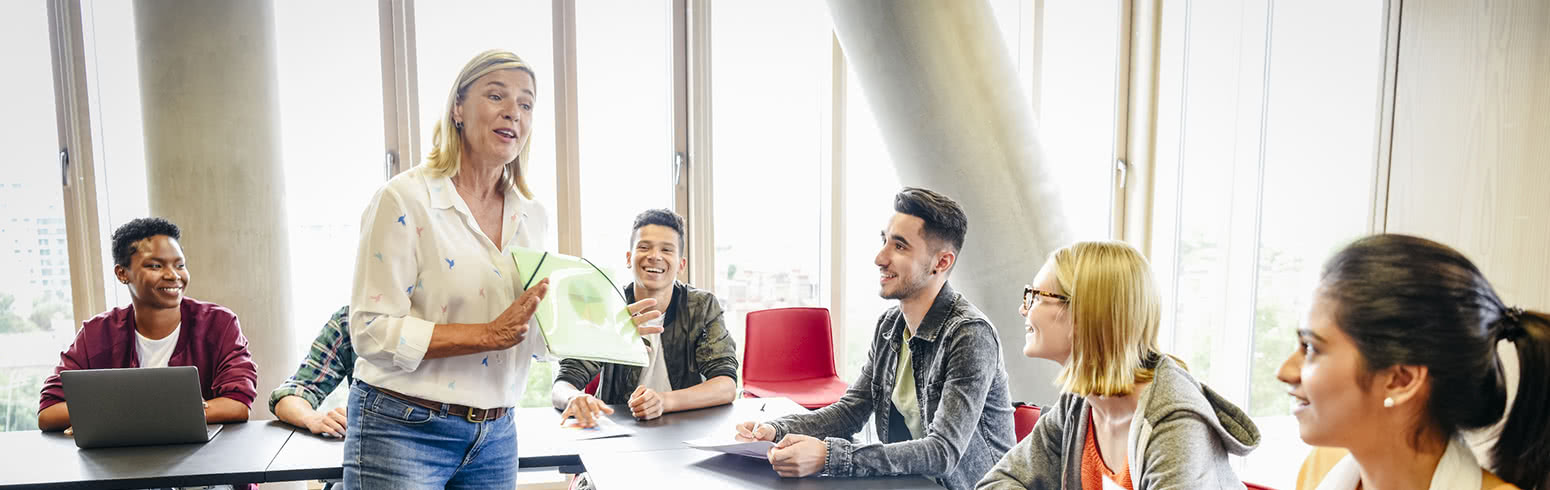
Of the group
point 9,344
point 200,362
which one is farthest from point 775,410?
point 9,344

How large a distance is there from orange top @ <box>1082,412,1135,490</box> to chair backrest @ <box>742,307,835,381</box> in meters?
2.35

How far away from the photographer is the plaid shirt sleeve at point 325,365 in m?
2.73

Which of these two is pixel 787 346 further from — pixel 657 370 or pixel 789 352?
pixel 657 370

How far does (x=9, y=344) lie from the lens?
4.13 metres

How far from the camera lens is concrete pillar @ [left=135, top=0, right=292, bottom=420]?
397 centimetres

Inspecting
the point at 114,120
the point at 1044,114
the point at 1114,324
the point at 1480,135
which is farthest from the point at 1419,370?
the point at 114,120

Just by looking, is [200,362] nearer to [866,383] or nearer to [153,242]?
[153,242]

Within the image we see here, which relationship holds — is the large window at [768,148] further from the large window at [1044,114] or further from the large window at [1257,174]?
the large window at [1257,174]

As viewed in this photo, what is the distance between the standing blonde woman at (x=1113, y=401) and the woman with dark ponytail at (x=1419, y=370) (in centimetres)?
31

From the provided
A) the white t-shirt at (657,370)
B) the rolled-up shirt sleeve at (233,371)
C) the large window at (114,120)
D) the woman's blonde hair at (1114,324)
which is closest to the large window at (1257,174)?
the woman's blonde hair at (1114,324)

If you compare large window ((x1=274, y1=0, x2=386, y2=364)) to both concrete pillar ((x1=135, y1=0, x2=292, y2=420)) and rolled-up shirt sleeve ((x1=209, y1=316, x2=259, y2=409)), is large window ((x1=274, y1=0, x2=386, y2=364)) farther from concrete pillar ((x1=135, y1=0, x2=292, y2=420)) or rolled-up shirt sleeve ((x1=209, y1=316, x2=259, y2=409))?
rolled-up shirt sleeve ((x1=209, y1=316, x2=259, y2=409))

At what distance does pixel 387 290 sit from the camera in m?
1.55

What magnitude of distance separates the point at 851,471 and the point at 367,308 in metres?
1.03

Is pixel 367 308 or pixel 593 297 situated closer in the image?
pixel 367 308
